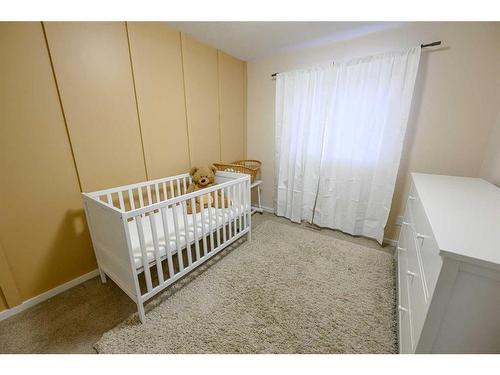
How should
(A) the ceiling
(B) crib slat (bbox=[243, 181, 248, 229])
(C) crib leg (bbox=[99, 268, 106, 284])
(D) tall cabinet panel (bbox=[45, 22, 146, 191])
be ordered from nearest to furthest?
(D) tall cabinet panel (bbox=[45, 22, 146, 191]) → (C) crib leg (bbox=[99, 268, 106, 284]) → (A) the ceiling → (B) crib slat (bbox=[243, 181, 248, 229])

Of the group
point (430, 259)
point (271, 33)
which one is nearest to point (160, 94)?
point (271, 33)

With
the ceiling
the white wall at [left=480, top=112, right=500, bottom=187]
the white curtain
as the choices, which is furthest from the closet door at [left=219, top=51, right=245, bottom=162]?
the white wall at [left=480, top=112, right=500, bottom=187]

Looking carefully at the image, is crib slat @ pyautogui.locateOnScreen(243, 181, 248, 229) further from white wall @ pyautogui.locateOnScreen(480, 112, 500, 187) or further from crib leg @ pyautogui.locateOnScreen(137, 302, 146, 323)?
white wall @ pyautogui.locateOnScreen(480, 112, 500, 187)

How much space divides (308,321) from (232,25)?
8.29ft

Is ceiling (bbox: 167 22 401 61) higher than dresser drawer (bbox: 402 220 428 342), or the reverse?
ceiling (bbox: 167 22 401 61)

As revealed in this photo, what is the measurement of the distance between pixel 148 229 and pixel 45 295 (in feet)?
2.83

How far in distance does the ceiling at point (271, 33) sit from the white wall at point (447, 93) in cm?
12

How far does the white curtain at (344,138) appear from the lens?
6.22 ft

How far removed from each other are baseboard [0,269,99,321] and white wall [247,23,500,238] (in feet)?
9.87

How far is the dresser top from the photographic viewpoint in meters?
0.65

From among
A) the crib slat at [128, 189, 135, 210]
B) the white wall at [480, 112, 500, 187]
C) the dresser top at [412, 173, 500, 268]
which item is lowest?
the crib slat at [128, 189, 135, 210]

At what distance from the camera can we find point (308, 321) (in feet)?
4.25
